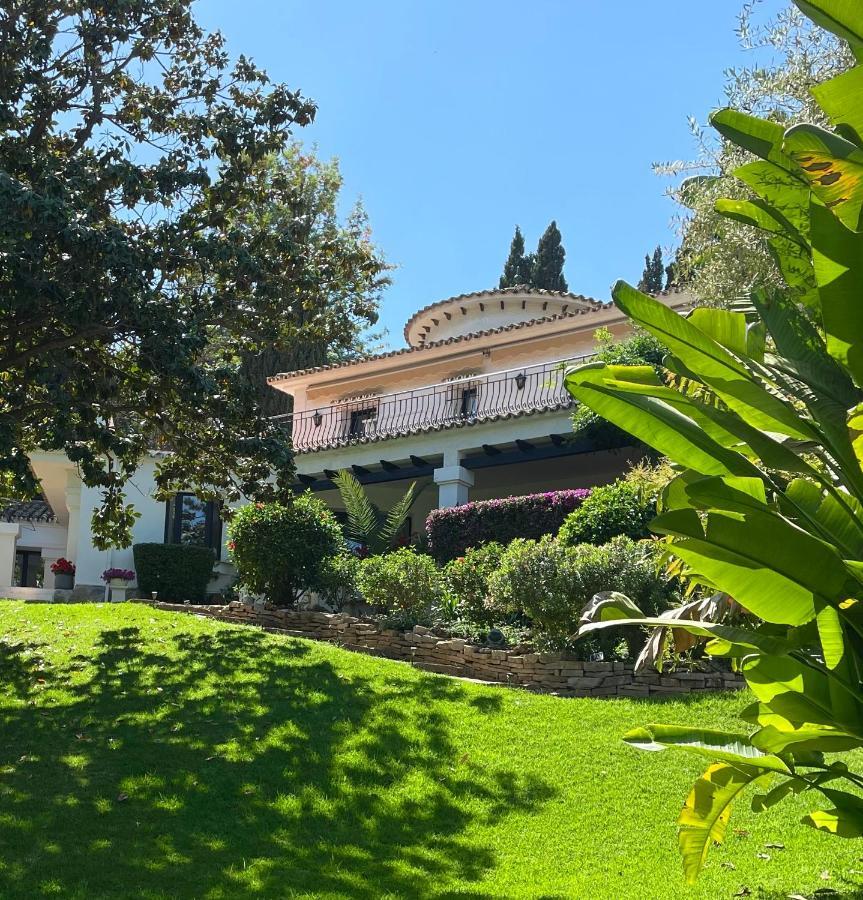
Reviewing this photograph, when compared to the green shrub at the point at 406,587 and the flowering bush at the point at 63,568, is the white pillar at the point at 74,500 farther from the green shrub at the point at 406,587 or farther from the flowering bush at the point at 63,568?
the green shrub at the point at 406,587

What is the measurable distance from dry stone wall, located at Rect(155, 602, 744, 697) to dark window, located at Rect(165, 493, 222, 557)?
9.01m

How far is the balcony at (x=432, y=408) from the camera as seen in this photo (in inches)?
975

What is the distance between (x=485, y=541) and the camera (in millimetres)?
19828

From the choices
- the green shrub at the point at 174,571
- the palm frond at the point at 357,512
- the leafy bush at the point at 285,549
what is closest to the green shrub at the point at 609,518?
the leafy bush at the point at 285,549

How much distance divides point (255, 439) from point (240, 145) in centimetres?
407

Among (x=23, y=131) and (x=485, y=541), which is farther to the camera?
(x=485, y=541)

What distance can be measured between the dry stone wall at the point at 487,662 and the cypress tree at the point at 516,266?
31427 mm

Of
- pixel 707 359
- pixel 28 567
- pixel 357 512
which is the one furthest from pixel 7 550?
pixel 707 359

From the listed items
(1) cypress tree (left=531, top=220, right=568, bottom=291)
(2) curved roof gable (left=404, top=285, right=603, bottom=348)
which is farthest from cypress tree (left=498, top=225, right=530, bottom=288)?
(2) curved roof gable (left=404, top=285, right=603, bottom=348)

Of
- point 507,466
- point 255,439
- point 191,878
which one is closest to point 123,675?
point 255,439

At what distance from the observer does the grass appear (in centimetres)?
660

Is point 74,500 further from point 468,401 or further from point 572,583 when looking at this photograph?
point 572,583

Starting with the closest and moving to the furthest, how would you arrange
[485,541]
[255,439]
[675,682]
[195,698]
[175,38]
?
Result: [195,698] → [675,682] → [255,439] → [175,38] → [485,541]

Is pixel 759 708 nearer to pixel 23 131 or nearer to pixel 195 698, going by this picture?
pixel 195 698
